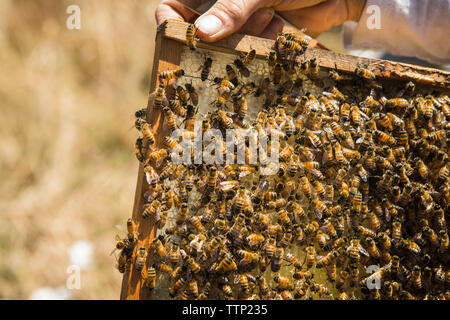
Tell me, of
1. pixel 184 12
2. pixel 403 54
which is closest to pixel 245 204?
pixel 184 12

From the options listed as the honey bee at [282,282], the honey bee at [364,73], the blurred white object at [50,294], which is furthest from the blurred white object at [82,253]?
the honey bee at [364,73]

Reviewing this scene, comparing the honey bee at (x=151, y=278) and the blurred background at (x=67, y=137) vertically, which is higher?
the blurred background at (x=67, y=137)

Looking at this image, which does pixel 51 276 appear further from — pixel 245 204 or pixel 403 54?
pixel 403 54

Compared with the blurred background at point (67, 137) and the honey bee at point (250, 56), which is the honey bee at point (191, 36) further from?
the blurred background at point (67, 137)

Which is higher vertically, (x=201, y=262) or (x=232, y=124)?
(x=232, y=124)

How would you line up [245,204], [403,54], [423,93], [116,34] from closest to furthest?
1. [245,204]
2. [423,93]
3. [403,54]
4. [116,34]

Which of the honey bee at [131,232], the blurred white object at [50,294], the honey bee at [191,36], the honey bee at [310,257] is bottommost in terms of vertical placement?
the blurred white object at [50,294]
